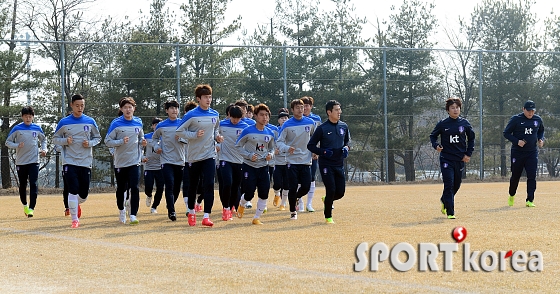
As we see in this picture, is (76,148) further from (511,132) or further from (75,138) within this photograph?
(511,132)

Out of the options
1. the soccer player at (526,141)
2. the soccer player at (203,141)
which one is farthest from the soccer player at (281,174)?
the soccer player at (526,141)

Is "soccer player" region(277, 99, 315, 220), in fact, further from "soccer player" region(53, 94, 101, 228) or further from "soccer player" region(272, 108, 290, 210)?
"soccer player" region(53, 94, 101, 228)

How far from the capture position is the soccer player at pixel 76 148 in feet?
42.7

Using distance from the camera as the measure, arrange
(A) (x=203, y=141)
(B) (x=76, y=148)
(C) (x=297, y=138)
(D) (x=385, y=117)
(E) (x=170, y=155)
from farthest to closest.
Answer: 1. (D) (x=385, y=117)
2. (E) (x=170, y=155)
3. (C) (x=297, y=138)
4. (B) (x=76, y=148)
5. (A) (x=203, y=141)

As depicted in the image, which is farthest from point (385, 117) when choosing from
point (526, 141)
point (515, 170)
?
point (526, 141)

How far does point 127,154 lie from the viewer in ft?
43.5

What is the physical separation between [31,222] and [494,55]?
80.0 ft

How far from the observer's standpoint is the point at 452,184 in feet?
44.2

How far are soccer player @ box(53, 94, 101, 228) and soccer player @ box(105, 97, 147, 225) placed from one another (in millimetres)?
359

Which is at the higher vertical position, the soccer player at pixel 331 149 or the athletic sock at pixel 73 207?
the soccer player at pixel 331 149

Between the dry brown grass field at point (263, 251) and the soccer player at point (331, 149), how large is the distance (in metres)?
0.52

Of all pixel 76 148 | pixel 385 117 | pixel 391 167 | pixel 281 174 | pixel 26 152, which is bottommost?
pixel 391 167

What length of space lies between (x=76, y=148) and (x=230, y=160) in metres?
2.44

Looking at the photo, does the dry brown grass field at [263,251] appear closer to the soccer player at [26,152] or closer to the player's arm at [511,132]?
the soccer player at [26,152]
